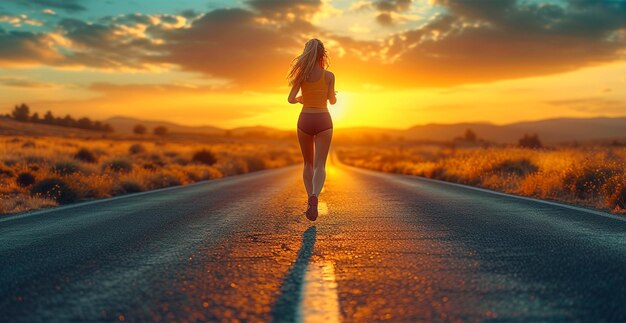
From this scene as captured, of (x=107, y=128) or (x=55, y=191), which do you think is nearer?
(x=55, y=191)

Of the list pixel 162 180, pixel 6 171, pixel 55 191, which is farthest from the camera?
pixel 6 171

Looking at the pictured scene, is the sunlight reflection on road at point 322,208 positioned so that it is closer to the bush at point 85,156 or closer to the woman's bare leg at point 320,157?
the woman's bare leg at point 320,157

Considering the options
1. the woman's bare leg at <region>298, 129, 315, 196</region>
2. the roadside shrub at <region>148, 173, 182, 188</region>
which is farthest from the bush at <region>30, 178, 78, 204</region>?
the woman's bare leg at <region>298, 129, 315, 196</region>

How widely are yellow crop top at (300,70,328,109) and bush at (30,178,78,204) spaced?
8.08 meters

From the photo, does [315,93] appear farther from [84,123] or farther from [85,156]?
[84,123]

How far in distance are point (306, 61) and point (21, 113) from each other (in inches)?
5302

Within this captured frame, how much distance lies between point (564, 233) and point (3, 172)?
19.9 metres

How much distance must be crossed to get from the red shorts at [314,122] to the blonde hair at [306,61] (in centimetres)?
49

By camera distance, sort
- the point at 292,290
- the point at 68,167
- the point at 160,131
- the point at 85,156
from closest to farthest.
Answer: the point at 292,290, the point at 68,167, the point at 85,156, the point at 160,131

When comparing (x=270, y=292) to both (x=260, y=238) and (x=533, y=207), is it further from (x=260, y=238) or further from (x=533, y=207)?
(x=533, y=207)

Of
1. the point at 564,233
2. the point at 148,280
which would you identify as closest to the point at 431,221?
the point at 564,233

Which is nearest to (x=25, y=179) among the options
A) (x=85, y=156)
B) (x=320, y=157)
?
(x=320, y=157)

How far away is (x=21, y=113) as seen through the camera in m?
128

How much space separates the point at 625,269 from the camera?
489cm
